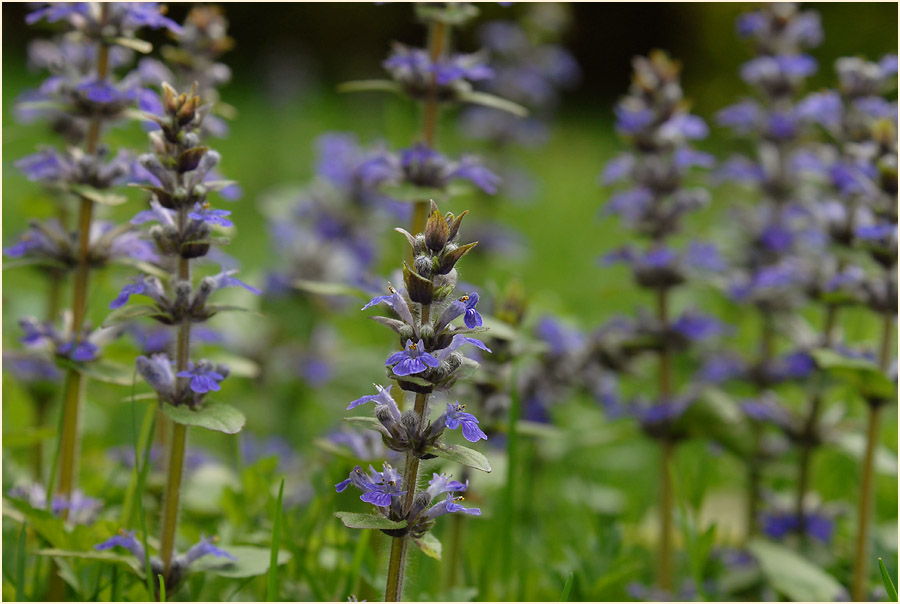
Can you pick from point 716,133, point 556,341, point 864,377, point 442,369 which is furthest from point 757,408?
point 716,133

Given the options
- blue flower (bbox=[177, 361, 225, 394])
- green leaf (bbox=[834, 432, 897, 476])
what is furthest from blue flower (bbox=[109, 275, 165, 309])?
green leaf (bbox=[834, 432, 897, 476])

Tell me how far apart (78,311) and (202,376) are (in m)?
0.74

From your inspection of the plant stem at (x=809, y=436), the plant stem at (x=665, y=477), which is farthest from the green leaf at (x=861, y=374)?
the plant stem at (x=665, y=477)

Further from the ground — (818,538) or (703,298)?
(703,298)

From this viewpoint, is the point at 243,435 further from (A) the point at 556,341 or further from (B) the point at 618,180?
(B) the point at 618,180

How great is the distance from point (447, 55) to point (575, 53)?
15.0 metres

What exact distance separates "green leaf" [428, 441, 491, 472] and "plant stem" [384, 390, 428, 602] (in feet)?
0.22

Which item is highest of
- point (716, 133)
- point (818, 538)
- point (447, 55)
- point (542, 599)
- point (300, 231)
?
point (716, 133)

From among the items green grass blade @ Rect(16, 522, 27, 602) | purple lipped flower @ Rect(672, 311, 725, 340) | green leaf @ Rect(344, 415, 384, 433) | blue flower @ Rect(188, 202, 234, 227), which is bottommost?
green grass blade @ Rect(16, 522, 27, 602)

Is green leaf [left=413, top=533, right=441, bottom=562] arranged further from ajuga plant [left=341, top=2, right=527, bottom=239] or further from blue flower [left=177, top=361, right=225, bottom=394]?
ajuga plant [left=341, top=2, right=527, bottom=239]

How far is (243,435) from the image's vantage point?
4281mm

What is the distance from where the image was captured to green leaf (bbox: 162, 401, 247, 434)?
6.61 feet

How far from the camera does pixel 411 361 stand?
165 cm

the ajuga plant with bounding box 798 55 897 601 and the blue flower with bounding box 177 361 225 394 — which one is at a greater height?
the ajuga plant with bounding box 798 55 897 601
